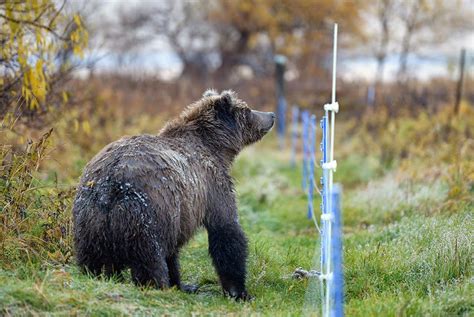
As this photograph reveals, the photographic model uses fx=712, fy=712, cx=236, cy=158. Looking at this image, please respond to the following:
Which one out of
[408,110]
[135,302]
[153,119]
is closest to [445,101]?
[408,110]

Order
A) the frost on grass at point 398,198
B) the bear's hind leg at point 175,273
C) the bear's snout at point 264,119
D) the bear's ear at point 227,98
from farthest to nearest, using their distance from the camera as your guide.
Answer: the frost on grass at point 398,198 → the bear's snout at point 264,119 → the bear's ear at point 227,98 → the bear's hind leg at point 175,273

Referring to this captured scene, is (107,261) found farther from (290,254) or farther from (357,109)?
(357,109)

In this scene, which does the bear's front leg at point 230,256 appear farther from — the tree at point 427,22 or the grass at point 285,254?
the tree at point 427,22

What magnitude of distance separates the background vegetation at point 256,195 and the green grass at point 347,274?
2 centimetres

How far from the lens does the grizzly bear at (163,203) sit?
6223mm

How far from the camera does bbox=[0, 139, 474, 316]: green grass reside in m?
5.77

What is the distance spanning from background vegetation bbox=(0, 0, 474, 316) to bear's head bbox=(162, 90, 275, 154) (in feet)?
4.56

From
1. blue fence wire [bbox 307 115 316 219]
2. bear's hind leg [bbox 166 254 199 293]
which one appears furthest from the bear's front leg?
blue fence wire [bbox 307 115 316 219]

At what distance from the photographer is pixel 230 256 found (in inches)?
279

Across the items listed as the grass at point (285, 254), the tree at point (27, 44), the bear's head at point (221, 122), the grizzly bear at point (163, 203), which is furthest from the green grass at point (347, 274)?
the tree at point (27, 44)

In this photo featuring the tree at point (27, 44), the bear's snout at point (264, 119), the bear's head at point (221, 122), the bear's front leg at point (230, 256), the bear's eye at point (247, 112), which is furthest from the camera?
the tree at point (27, 44)

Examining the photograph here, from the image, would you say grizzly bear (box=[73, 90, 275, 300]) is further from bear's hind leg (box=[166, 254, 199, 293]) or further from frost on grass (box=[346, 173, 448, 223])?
frost on grass (box=[346, 173, 448, 223])

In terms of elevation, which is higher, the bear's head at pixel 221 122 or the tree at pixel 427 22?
the tree at pixel 427 22

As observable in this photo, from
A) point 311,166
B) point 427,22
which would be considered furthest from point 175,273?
point 427,22
